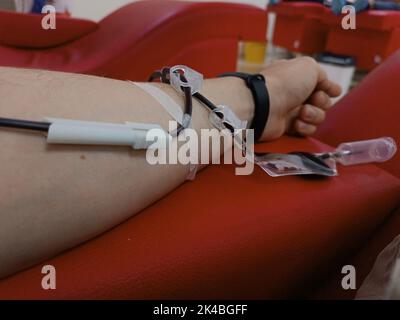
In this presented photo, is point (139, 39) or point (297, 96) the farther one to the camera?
point (139, 39)

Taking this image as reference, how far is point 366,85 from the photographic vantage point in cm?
55

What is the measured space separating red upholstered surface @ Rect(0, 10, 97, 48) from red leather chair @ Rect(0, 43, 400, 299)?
2.65 feet

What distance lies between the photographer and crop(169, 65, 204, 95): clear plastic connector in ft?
1.22

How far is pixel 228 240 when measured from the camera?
0.30m

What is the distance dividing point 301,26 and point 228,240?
98.7 inches

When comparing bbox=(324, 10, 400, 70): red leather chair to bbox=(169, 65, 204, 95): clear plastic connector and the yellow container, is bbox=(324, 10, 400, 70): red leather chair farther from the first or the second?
bbox=(169, 65, 204, 95): clear plastic connector

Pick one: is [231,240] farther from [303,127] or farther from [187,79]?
[303,127]

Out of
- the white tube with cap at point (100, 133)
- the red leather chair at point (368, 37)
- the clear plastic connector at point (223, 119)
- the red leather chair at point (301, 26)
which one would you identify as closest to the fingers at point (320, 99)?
the clear plastic connector at point (223, 119)

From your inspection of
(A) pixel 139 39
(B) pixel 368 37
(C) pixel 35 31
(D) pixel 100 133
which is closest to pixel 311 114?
(D) pixel 100 133

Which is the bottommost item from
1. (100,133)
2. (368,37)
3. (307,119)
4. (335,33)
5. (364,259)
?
(364,259)

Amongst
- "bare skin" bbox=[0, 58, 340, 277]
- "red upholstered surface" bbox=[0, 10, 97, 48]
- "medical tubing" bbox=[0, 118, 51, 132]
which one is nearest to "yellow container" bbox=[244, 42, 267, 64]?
"red upholstered surface" bbox=[0, 10, 97, 48]

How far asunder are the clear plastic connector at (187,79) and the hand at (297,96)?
0.42ft

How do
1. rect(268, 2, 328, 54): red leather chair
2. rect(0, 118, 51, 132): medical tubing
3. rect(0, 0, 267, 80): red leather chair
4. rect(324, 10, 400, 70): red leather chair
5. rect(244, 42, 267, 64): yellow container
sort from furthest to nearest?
rect(244, 42, 267, 64): yellow container
rect(268, 2, 328, 54): red leather chair
rect(324, 10, 400, 70): red leather chair
rect(0, 0, 267, 80): red leather chair
rect(0, 118, 51, 132): medical tubing

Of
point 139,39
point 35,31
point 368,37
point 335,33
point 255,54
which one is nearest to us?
point 139,39
